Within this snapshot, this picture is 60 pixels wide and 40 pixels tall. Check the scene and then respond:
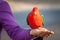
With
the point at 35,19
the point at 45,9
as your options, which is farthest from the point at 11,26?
the point at 45,9

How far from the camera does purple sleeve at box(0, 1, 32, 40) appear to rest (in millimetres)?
396

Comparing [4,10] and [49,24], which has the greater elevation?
[4,10]

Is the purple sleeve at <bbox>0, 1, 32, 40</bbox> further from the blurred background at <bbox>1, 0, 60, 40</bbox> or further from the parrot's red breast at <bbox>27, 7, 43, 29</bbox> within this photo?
the blurred background at <bbox>1, 0, 60, 40</bbox>

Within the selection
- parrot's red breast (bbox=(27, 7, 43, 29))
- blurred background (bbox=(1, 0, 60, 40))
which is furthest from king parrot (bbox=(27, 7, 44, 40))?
blurred background (bbox=(1, 0, 60, 40))

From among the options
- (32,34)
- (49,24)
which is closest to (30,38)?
(32,34)

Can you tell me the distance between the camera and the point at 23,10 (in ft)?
2.66

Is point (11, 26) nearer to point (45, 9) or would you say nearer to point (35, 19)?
point (35, 19)

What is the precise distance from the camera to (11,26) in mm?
431

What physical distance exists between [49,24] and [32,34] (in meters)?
0.45

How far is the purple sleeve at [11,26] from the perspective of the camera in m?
0.40

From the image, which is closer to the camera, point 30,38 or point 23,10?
point 30,38

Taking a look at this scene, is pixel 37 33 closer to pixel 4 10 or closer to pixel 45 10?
pixel 4 10

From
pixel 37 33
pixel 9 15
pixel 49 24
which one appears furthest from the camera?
pixel 49 24

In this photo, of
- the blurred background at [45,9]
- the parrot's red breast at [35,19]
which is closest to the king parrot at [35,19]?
the parrot's red breast at [35,19]
